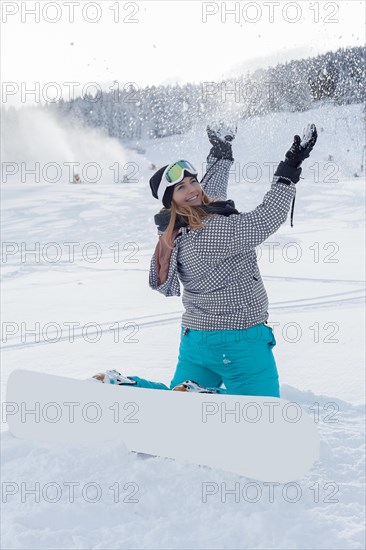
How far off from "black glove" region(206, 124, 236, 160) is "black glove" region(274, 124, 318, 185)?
718 millimetres

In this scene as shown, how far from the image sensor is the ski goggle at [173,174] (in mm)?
2348

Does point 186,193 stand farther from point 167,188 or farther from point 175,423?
point 175,423

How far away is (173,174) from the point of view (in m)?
2.36

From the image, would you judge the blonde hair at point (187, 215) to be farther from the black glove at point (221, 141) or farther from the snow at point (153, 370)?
the snow at point (153, 370)

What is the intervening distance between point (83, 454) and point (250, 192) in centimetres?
1227

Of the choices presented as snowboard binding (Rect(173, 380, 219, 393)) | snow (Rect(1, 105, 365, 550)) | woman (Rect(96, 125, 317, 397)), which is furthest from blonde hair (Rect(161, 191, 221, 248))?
snow (Rect(1, 105, 365, 550))

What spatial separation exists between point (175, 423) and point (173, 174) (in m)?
1.06

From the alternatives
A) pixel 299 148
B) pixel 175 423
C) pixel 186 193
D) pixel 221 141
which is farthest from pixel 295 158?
pixel 175 423

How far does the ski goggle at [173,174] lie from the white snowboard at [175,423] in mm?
876

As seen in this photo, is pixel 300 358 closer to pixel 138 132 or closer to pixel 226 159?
A: pixel 226 159

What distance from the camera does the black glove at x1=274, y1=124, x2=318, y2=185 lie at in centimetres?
219

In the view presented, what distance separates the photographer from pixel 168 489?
2.31 meters

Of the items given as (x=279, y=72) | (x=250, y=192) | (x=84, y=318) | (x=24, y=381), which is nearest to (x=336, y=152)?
(x=279, y=72)

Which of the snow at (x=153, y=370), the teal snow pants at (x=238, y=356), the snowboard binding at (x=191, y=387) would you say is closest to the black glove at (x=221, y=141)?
the teal snow pants at (x=238, y=356)
